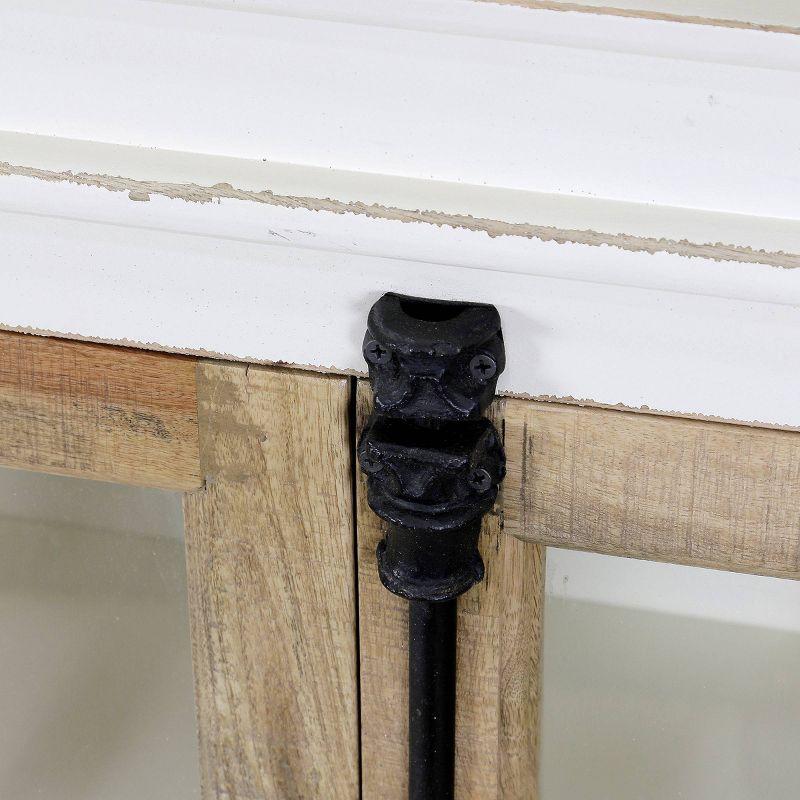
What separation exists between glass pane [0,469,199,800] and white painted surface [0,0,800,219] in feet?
0.70

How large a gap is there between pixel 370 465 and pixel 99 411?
15 cm

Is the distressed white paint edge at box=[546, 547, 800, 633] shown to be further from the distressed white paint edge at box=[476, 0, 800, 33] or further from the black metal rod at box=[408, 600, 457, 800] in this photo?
the distressed white paint edge at box=[476, 0, 800, 33]

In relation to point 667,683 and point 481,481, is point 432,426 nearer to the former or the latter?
point 481,481

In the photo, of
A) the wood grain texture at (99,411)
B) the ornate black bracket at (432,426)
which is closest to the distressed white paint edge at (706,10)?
the ornate black bracket at (432,426)

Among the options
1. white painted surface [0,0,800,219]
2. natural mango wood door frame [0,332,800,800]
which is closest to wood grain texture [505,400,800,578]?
natural mango wood door frame [0,332,800,800]

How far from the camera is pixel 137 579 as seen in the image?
64 centimetres

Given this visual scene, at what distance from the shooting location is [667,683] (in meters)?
0.59

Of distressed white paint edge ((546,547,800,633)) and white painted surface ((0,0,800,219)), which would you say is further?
distressed white paint edge ((546,547,800,633))

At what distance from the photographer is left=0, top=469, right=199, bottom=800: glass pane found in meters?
0.63

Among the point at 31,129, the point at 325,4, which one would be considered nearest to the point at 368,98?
the point at 325,4

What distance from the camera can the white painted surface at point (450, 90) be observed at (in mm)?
444

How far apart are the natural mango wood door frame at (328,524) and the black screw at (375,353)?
48 millimetres

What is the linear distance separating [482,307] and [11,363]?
0.24 metres

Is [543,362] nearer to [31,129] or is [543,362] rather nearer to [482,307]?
[482,307]
